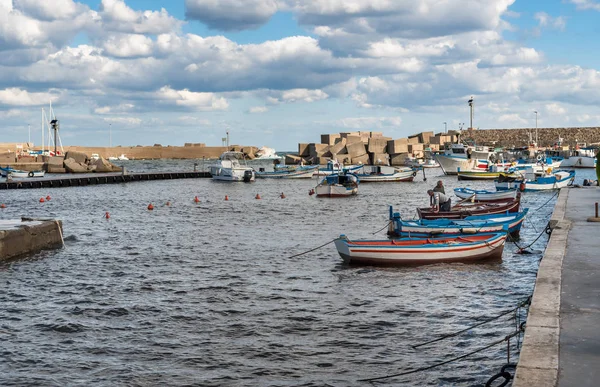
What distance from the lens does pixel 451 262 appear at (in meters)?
23.4

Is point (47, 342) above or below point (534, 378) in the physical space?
below

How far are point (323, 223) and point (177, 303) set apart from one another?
2064 centimetres

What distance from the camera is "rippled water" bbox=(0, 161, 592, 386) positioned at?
43.4 feet

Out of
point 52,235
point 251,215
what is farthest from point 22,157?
point 52,235

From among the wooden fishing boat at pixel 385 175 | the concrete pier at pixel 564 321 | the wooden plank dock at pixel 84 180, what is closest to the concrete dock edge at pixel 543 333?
the concrete pier at pixel 564 321

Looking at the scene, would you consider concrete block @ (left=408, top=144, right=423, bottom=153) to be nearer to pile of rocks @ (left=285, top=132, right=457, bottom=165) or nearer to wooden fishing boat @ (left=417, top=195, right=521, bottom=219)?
pile of rocks @ (left=285, top=132, right=457, bottom=165)

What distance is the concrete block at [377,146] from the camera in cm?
12888

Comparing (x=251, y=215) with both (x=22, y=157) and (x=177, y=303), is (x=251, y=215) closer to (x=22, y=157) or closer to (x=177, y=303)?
(x=177, y=303)

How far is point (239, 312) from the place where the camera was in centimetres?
1767

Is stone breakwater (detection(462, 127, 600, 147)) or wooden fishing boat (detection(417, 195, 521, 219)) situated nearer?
wooden fishing boat (detection(417, 195, 521, 219))

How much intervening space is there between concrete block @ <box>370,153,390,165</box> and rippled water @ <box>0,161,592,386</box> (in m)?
93.7

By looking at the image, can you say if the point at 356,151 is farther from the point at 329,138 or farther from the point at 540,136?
the point at 540,136

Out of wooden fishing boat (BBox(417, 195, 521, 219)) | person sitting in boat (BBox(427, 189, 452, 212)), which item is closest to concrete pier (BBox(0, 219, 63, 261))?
wooden fishing boat (BBox(417, 195, 521, 219))

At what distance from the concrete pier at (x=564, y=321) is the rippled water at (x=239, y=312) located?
62.2 inches
